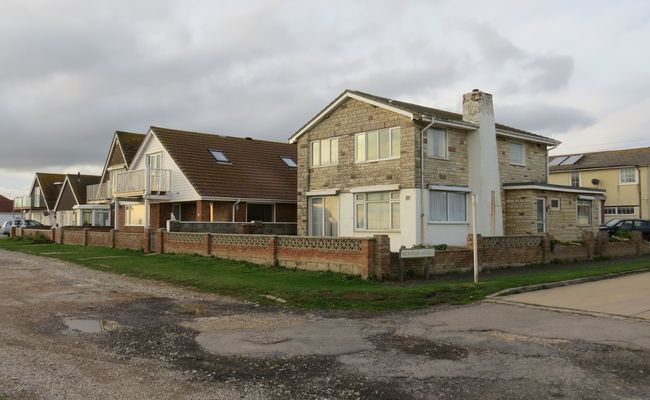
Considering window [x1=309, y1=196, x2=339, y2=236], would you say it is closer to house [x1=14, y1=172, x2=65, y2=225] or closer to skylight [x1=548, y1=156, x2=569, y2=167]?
skylight [x1=548, y1=156, x2=569, y2=167]

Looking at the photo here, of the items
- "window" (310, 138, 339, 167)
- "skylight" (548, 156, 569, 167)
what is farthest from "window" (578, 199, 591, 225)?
"skylight" (548, 156, 569, 167)

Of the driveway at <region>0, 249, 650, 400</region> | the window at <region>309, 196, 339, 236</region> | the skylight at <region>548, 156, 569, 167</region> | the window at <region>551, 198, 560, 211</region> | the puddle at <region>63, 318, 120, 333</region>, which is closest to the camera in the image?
the driveway at <region>0, 249, 650, 400</region>

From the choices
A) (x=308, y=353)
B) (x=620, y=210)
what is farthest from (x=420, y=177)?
(x=620, y=210)

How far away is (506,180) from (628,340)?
17.0 metres

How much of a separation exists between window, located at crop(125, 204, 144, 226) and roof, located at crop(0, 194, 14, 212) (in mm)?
73833

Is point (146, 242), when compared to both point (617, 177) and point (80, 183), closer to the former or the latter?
point (80, 183)

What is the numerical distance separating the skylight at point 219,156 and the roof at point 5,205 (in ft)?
260

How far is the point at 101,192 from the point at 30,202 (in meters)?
28.2

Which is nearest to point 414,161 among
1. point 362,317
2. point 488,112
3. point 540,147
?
point 488,112

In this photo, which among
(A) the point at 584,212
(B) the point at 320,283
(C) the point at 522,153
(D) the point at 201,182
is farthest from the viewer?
(D) the point at 201,182

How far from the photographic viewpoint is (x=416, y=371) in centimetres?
707

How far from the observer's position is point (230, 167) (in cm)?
3319

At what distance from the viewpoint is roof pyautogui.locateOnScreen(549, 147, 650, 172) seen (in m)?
44.1

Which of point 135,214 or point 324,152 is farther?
point 135,214
